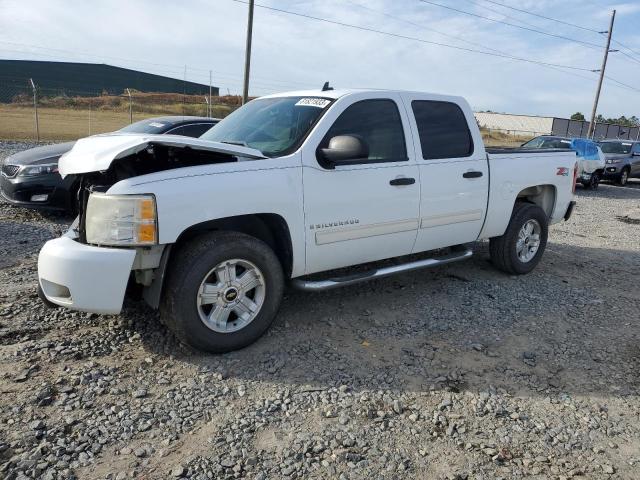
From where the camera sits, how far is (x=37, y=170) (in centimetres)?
726

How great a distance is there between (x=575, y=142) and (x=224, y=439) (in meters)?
16.6

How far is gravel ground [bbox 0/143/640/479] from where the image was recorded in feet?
9.10

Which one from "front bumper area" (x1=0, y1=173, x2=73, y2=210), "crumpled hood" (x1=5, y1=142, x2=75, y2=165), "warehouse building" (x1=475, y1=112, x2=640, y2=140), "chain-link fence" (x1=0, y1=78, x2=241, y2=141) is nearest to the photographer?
"front bumper area" (x1=0, y1=173, x2=73, y2=210)

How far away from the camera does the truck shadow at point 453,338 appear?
12.1 ft

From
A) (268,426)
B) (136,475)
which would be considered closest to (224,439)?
(268,426)

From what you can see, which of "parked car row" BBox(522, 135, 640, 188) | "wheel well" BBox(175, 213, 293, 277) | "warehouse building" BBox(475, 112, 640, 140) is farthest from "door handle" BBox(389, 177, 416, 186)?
"warehouse building" BBox(475, 112, 640, 140)

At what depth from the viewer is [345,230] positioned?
4.24m

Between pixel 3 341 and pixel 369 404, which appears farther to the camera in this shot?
pixel 3 341

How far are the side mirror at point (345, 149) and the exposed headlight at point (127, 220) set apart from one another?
1368mm

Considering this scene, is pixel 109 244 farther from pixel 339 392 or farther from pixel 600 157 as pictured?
pixel 600 157

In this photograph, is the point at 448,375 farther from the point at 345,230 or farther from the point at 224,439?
the point at 224,439

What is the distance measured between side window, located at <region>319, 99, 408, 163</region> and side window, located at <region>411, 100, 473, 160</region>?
26cm

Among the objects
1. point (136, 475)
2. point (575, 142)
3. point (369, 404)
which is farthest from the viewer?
point (575, 142)

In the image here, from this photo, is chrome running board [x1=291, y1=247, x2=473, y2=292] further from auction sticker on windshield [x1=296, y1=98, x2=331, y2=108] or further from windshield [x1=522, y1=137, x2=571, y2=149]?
windshield [x1=522, y1=137, x2=571, y2=149]
